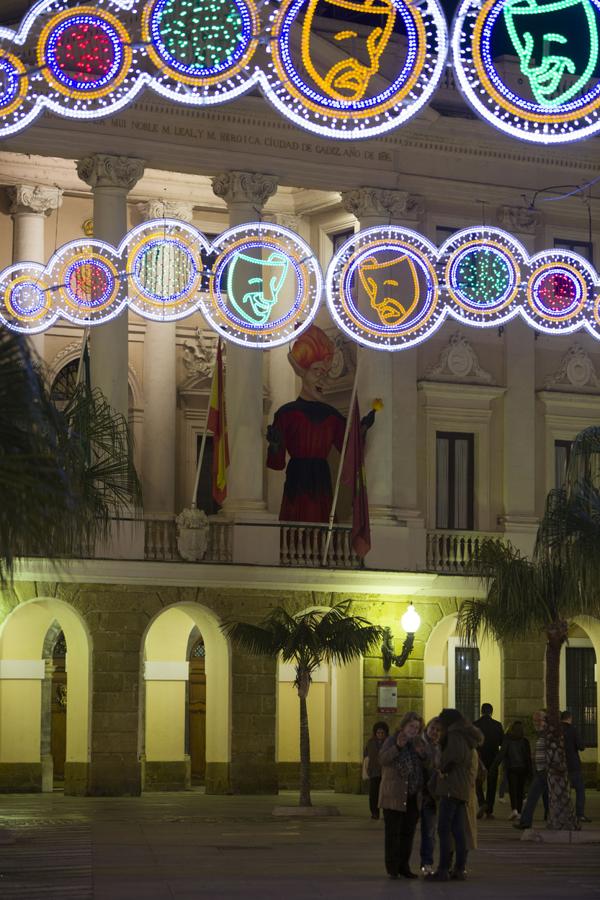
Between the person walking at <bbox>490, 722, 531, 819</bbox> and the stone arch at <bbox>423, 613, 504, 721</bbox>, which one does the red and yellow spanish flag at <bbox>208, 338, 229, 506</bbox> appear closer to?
the stone arch at <bbox>423, 613, 504, 721</bbox>

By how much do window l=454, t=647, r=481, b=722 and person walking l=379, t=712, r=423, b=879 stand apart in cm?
2293

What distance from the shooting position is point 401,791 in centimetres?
2298

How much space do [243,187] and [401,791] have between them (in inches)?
872

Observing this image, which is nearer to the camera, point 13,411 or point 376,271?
point 13,411

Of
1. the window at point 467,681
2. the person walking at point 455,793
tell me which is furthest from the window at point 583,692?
the person walking at point 455,793

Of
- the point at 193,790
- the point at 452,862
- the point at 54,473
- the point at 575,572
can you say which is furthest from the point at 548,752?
the point at 193,790

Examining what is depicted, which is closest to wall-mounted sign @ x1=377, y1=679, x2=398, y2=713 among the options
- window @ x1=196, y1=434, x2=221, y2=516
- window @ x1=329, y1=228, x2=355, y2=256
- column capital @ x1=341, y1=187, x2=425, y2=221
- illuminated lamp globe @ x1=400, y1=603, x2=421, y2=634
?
illuminated lamp globe @ x1=400, y1=603, x2=421, y2=634

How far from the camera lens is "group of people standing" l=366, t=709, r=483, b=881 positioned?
75.5 ft

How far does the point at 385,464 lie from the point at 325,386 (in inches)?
116

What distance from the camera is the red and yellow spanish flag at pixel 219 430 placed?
40.9 m

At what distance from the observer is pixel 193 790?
44.3 metres

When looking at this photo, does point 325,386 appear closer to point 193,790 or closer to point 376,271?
point 376,271

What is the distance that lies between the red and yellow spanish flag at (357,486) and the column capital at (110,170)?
6477mm

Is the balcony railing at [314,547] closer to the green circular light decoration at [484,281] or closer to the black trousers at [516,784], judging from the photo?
the black trousers at [516,784]
